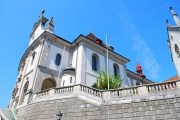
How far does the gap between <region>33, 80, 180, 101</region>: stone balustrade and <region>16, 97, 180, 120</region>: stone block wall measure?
0.64 metres

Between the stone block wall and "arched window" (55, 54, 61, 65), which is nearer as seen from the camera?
the stone block wall

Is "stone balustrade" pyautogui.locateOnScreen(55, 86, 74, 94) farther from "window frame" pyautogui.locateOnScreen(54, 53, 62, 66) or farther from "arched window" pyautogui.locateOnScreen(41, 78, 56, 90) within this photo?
"window frame" pyautogui.locateOnScreen(54, 53, 62, 66)

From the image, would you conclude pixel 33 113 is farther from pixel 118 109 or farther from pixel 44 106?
pixel 118 109

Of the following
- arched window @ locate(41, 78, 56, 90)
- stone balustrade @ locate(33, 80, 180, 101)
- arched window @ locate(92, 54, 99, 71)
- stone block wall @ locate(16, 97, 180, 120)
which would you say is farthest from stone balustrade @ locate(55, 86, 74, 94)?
arched window @ locate(92, 54, 99, 71)

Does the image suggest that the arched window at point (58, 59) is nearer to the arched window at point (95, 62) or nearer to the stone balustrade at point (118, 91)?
the arched window at point (95, 62)

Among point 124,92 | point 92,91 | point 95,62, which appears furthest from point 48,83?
Result: point 124,92

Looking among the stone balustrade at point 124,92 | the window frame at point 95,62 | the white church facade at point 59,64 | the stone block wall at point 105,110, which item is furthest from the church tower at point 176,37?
the window frame at point 95,62

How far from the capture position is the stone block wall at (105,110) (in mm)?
11406

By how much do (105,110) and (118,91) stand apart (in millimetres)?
1887

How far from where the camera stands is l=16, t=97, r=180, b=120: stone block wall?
449 inches

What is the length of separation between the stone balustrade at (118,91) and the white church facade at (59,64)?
5.58 meters

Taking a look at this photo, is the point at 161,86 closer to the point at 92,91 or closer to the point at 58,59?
the point at 92,91

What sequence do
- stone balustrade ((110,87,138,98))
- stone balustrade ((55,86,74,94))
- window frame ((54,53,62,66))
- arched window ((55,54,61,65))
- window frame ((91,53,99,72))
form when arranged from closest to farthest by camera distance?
stone balustrade ((110,87,138,98))
stone balustrade ((55,86,74,94))
window frame ((54,53,62,66))
arched window ((55,54,61,65))
window frame ((91,53,99,72))

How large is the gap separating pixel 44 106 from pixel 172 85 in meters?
10.4
